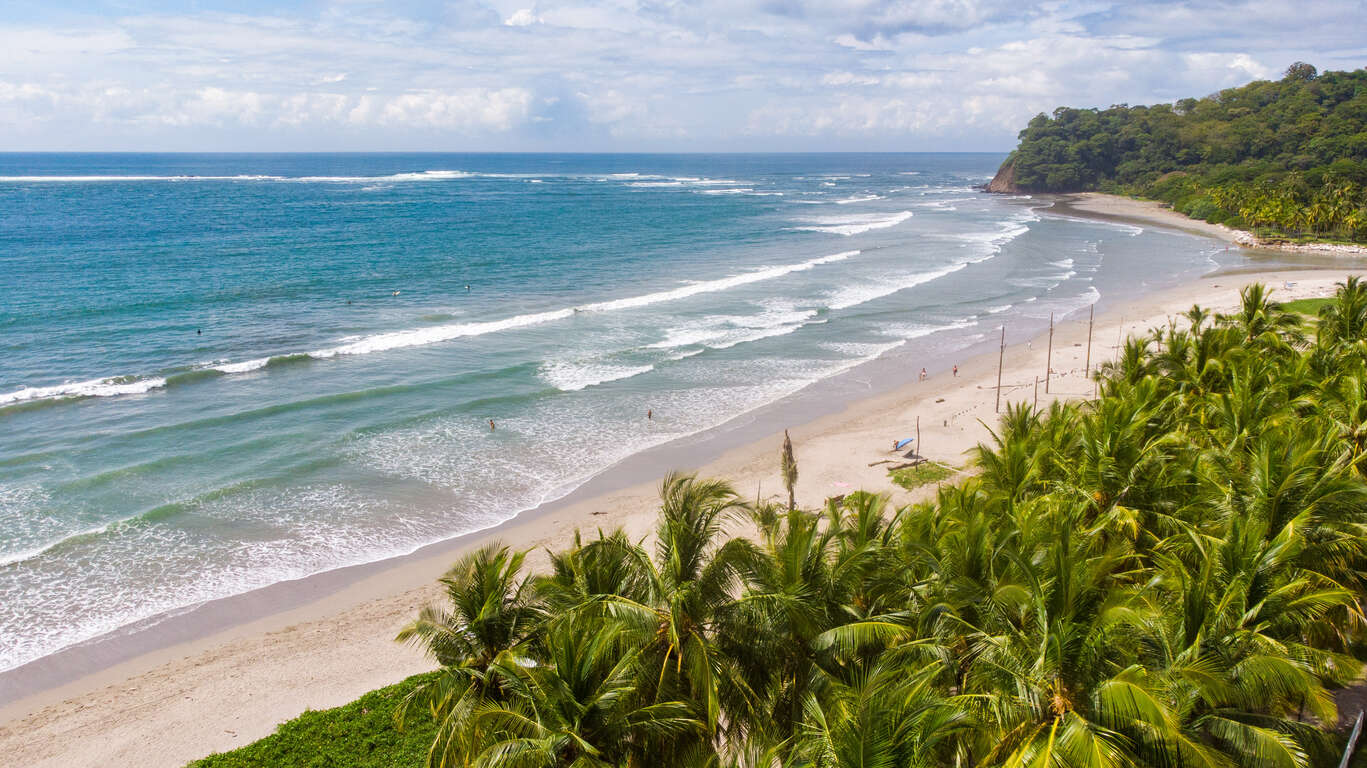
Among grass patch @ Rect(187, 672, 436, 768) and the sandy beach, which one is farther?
the sandy beach

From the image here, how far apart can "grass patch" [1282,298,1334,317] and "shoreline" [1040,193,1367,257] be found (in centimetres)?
3103

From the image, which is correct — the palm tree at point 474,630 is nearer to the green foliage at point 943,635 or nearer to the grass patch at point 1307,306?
the green foliage at point 943,635

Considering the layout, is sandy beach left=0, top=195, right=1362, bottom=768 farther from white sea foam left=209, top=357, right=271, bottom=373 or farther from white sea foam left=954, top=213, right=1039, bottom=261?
white sea foam left=954, top=213, right=1039, bottom=261

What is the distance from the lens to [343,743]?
13633mm

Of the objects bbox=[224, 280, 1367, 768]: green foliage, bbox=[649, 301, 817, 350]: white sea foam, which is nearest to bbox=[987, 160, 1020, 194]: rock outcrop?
bbox=[649, 301, 817, 350]: white sea foam

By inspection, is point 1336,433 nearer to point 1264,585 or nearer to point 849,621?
point 1264,585

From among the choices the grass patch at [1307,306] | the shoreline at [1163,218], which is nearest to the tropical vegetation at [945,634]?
the grass patch at [1307,306]

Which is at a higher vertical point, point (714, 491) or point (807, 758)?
point (714, 491)

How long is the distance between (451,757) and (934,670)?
533cm

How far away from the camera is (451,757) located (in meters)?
9.15

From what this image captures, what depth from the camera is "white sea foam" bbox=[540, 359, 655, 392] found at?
36.1 meters

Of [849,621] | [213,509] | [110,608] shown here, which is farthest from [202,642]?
[849,621]

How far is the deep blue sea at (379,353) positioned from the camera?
906 inches

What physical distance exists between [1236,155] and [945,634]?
13692 centimetres
